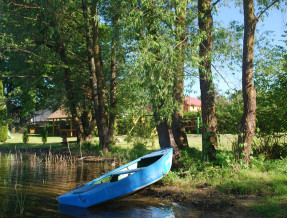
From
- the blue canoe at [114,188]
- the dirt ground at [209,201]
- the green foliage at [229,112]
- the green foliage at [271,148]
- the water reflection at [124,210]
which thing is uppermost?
the green foliage at [229,112]

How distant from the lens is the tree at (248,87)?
939 cm

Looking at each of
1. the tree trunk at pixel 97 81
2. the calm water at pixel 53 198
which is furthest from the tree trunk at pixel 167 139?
the tree trunk at pixel 97 81

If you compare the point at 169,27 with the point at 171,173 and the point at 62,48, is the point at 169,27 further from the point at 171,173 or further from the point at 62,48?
the point at 62,48

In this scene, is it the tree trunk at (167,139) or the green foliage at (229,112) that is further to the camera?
the tree trunk at (167,139)

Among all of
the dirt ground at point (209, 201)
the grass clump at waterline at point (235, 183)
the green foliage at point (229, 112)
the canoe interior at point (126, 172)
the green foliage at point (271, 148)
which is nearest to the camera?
the dirt ground at point (209, 201)

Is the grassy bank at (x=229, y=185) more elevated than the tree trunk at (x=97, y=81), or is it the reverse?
the tree trunk at (x=97, y=81)

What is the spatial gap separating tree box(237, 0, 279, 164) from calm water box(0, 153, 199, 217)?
3092 millimetres

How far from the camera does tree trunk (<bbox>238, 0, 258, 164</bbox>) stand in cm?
939

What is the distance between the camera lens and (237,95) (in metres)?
A: 10.2

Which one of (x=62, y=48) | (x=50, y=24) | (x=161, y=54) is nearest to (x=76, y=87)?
(x=62, y=48)

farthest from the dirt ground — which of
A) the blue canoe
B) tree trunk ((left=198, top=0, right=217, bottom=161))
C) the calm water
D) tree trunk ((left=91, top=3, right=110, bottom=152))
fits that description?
tree trunk ((left=91, top=3, right=110, bottom=152))

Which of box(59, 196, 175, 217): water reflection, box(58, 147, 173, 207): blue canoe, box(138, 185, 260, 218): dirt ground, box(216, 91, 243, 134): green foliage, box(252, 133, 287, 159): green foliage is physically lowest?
box(59, 196, 175, 217): water reflection

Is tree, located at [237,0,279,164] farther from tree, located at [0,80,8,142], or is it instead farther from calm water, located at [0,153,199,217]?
tree, located at [0,80,8,142]

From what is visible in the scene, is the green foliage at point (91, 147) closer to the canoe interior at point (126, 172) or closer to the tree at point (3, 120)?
the tree at point (3, 120)
